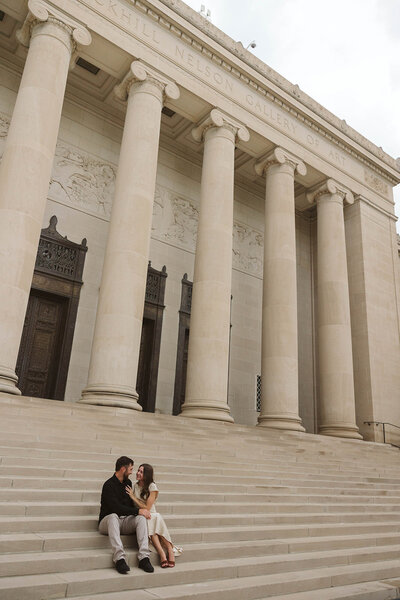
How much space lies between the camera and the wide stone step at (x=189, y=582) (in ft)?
15.4

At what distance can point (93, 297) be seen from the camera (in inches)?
715

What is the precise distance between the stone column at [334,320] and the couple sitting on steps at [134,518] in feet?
45.3

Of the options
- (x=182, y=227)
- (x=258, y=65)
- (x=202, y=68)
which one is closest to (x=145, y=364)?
(x=182, y=227)

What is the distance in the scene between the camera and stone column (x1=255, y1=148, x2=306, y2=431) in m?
16.9

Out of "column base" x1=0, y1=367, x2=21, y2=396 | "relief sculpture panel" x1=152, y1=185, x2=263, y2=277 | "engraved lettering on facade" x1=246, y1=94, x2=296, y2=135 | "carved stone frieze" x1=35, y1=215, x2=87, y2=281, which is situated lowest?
"column base" x1=0, y1=367, x2=21, y2=396

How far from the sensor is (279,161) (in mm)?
19984

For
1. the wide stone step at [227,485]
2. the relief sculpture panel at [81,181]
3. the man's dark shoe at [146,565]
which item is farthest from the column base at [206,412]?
the man's dark shoe at [146,565]

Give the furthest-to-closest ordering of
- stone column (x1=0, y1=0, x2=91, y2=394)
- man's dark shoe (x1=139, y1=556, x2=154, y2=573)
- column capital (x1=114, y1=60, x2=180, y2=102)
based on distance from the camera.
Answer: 1. column capital (x1=114, y1=60, x2=180, y2=102)
2. stone column (x1=0, y1=0, x2=91, y2=394)
3. man's dark shoe (x1=139, y1=556, x2=154, y2=573)

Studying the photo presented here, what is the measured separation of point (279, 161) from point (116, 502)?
670 inches

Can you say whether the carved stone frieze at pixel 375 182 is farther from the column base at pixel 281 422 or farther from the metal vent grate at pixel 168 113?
the column base at pixel 281 422

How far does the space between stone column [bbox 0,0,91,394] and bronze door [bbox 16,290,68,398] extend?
4653 mm

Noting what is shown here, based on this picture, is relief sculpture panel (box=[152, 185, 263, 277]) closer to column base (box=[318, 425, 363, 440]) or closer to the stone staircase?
column base (box=[318, 425, 363, 440])

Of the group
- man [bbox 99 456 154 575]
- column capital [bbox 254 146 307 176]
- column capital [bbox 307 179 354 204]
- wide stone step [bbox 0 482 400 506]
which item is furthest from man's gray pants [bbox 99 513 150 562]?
column capital [bbox 307 179 354 204]

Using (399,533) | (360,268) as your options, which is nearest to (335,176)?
(360,268)
